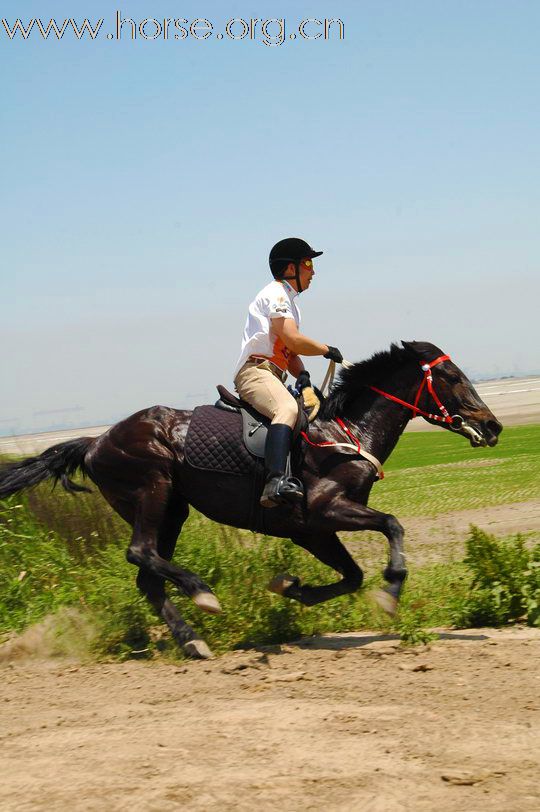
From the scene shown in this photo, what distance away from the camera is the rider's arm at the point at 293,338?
7.25 m

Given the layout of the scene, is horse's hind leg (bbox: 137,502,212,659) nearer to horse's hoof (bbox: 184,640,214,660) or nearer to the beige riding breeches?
horse's hoof (bbox: 184,640,214,660)

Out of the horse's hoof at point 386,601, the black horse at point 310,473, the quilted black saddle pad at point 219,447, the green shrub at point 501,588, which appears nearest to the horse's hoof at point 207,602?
the black horse at point 310,473

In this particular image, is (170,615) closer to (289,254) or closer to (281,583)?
(281,583)

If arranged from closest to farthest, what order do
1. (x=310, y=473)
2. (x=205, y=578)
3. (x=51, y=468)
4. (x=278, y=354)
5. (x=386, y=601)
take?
(x=386, y=601) < (x=310, y=473) < (x=278, y=354) < (x=205, y=578) < (x=51, y=468)

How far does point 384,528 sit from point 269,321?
71.7 inches

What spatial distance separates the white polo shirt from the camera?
7.29 metres

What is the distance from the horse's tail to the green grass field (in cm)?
55

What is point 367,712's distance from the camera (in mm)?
4934

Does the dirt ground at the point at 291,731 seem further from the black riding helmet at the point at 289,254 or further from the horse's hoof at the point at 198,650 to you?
the black riding helmet at the point at 289,254

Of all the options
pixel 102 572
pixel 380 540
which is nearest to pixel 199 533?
pixel 102 572

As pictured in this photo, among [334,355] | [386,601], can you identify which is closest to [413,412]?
[334,355]

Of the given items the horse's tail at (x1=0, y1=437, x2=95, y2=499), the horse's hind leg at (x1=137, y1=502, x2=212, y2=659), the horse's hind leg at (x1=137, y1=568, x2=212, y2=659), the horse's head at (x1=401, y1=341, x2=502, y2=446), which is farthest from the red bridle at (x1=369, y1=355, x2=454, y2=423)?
the horse's tail at (x1=0, y1=437, x2=95, y2=499)

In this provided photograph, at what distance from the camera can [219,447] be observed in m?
7.33

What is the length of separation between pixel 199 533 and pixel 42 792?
5.17m
